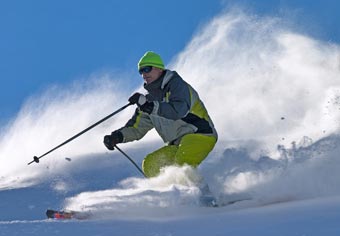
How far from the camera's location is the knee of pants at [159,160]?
668 cm

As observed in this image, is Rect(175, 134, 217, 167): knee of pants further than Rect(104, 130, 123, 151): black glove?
No

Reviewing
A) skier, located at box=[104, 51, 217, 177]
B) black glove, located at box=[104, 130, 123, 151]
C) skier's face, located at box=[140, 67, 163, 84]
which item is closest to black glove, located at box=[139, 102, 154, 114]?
skier, located at box=[104, 51, 217, 177]

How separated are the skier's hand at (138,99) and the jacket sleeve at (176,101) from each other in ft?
0.51

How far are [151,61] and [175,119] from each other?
624 mm

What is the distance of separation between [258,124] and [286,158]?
9.73m

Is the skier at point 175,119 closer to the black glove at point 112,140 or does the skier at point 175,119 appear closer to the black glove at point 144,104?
the black glove at point 144,104

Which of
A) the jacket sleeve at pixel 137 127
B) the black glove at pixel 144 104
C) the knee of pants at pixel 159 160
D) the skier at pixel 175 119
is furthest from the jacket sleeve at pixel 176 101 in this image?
the jacket sleeve at pixel 137 127

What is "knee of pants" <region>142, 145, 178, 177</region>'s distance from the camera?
6676 millimetres

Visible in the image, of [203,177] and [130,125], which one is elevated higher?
[130,125]

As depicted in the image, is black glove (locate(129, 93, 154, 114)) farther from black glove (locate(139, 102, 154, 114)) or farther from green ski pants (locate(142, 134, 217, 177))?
green ski pants (locate(142, 134, 217, 177))

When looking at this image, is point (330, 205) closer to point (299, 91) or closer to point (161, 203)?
point (161, 203)

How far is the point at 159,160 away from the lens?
6715mm

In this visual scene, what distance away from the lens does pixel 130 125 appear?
24.0 feet

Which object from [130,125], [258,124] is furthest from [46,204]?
[258,124]
